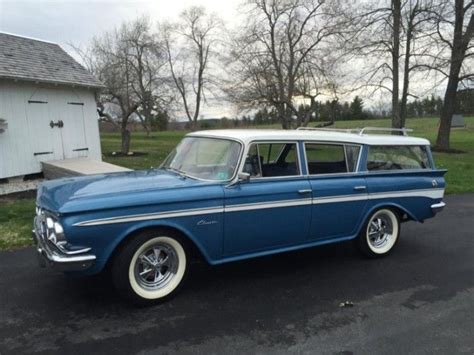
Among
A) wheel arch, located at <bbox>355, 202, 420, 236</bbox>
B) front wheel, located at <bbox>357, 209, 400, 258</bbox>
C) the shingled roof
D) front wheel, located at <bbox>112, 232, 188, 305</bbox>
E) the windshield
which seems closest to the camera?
front wheel, located at <bbox>112, 232, 188, 305</bbox>

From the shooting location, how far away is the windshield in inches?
171

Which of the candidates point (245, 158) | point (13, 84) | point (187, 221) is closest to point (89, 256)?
point (187, 221)

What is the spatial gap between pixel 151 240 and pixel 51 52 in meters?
13.0

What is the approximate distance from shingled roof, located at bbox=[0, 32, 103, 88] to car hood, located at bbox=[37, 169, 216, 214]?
8.08 metres

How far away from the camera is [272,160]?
4.71 metres

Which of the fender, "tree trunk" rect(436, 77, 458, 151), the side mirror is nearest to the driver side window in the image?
the side mirror

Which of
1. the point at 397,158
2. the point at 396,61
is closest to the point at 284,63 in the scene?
the point at 396,61

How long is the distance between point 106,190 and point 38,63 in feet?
35.6

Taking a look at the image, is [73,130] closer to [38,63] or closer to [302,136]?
[38,63]

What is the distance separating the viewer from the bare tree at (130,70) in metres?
23.2

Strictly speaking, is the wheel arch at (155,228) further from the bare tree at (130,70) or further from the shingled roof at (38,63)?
the bare tree at (130,70)

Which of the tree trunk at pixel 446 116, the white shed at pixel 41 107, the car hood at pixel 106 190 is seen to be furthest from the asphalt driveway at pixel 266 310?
the tree trunk at pixel 446 116

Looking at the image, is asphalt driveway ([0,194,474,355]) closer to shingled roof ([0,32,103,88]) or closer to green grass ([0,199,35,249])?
green grass ([0,199,35,249])

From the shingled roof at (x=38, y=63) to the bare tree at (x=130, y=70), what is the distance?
22.4ft
